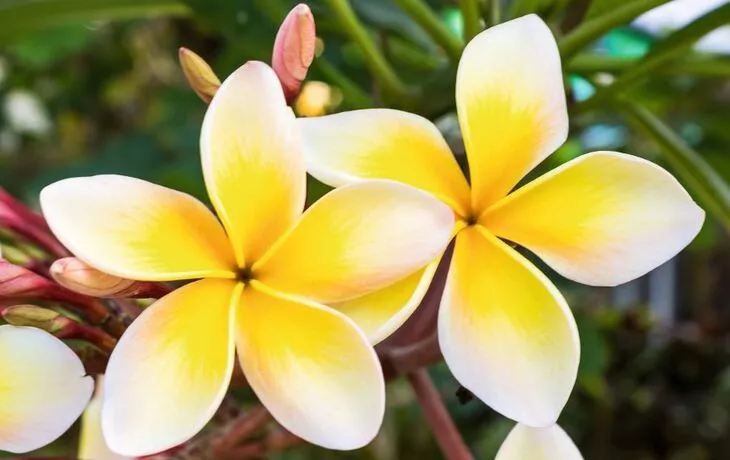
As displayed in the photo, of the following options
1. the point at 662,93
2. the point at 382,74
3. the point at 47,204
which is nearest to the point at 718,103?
the point at 662,93

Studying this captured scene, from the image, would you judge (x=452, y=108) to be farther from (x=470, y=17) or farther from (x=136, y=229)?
A: (x=136, y=229)

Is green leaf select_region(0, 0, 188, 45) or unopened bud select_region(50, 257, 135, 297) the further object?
green leaf select_region(0, 0, 188, 45)

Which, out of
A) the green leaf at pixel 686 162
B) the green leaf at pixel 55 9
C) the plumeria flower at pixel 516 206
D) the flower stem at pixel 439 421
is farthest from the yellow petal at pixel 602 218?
the green leaf at pixel 55 9

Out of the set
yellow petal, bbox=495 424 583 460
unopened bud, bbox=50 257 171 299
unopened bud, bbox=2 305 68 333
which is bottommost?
yellow petal, bbox=495 424 583 460

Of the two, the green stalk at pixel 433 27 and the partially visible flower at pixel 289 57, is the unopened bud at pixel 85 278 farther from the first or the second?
the green stalk at pixel 433 27

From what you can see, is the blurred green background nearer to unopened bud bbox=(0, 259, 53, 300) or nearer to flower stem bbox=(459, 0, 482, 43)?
flower stem bbox=(459, 0, 482, 43)

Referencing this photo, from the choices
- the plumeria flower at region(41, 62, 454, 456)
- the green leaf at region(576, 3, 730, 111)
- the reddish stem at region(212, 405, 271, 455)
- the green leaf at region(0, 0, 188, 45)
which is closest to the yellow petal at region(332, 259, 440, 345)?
the plumeria flower at region(41, 62, 454, 456)

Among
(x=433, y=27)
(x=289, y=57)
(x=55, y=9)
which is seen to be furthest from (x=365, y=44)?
(x=55, y=9)

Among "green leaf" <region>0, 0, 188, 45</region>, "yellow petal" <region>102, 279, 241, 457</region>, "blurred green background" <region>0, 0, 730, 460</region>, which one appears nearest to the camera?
"yellow petal" <region>102, 279, 241, 457</region>
